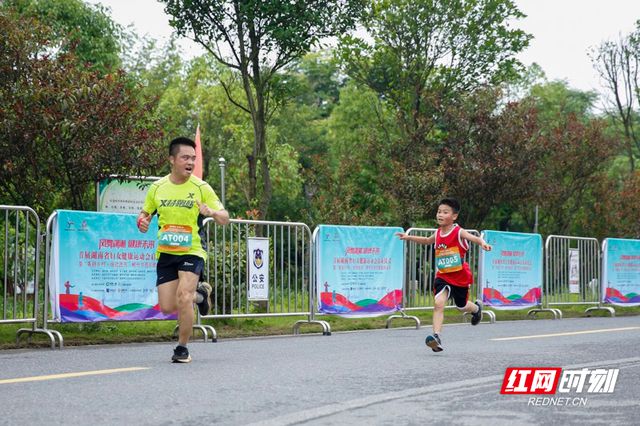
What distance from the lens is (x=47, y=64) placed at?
506 inches

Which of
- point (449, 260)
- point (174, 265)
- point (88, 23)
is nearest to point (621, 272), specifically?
point (449, 260)

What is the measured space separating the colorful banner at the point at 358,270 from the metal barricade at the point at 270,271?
0.23 metres

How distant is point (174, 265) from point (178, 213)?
0.47 meters

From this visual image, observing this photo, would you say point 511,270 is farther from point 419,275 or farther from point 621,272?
point 621,272

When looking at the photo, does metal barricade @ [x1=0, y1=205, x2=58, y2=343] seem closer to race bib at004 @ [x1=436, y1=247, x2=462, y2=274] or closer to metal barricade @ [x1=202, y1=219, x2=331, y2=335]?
metal barricade @ [x1=202, y1=219, x2=331, y2=335]

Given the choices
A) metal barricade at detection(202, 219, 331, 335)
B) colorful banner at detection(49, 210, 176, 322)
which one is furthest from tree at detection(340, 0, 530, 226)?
colorful banner at detection(49, 210, 176, 322)

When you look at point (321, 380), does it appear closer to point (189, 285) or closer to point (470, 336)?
point (189, 285)

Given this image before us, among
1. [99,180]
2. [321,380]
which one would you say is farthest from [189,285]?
[99,180]

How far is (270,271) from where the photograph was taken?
13898mm

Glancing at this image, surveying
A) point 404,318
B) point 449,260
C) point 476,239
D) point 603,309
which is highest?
point 476,239

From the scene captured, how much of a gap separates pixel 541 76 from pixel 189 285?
70281 millimetres

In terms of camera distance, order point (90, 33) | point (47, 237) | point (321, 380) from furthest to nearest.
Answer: point (90, 33) < point (47, 237) < point (321, 380)

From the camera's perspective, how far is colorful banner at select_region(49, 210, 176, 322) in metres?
11.0

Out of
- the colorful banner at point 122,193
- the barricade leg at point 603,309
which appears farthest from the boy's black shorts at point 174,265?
the barricade leg at point 603,309
